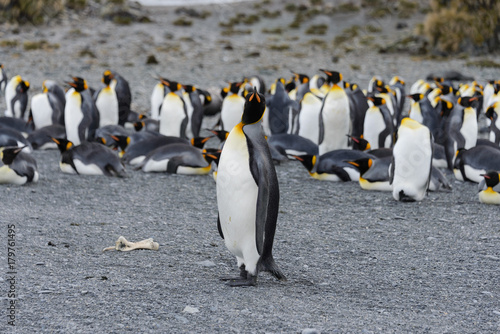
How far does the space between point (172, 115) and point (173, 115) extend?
0.04 feet

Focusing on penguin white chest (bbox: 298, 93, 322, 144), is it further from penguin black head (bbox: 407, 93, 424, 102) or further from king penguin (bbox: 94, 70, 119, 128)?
king penguin (bbox: 94, 70, 119, 128)

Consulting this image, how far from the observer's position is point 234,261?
425 cm

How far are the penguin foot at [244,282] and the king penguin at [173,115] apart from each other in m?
5.89

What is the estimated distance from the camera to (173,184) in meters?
7.00

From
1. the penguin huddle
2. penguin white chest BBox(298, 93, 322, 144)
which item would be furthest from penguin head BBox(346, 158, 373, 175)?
penguin white chest BBox(298, 93, 322, 144)

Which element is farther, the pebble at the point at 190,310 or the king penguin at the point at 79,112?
the king penguin at the point at 79,112

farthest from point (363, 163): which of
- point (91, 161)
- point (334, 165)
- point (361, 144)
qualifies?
point (91, 161)

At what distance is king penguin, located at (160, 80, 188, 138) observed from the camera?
9336 millimetres

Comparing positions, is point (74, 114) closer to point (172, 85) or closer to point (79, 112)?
point (79, 112)

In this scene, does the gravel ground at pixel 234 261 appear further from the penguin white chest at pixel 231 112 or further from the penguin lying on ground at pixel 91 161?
the penguin white chest at pixel 231 112

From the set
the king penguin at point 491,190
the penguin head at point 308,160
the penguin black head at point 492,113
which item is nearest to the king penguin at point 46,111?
the penguin head at point 308,160

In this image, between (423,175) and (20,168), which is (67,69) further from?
(423,175)

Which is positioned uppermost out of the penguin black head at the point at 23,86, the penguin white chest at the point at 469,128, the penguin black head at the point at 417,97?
the penguin black head at the point at 417,97

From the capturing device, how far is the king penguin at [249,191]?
3.56 meters
